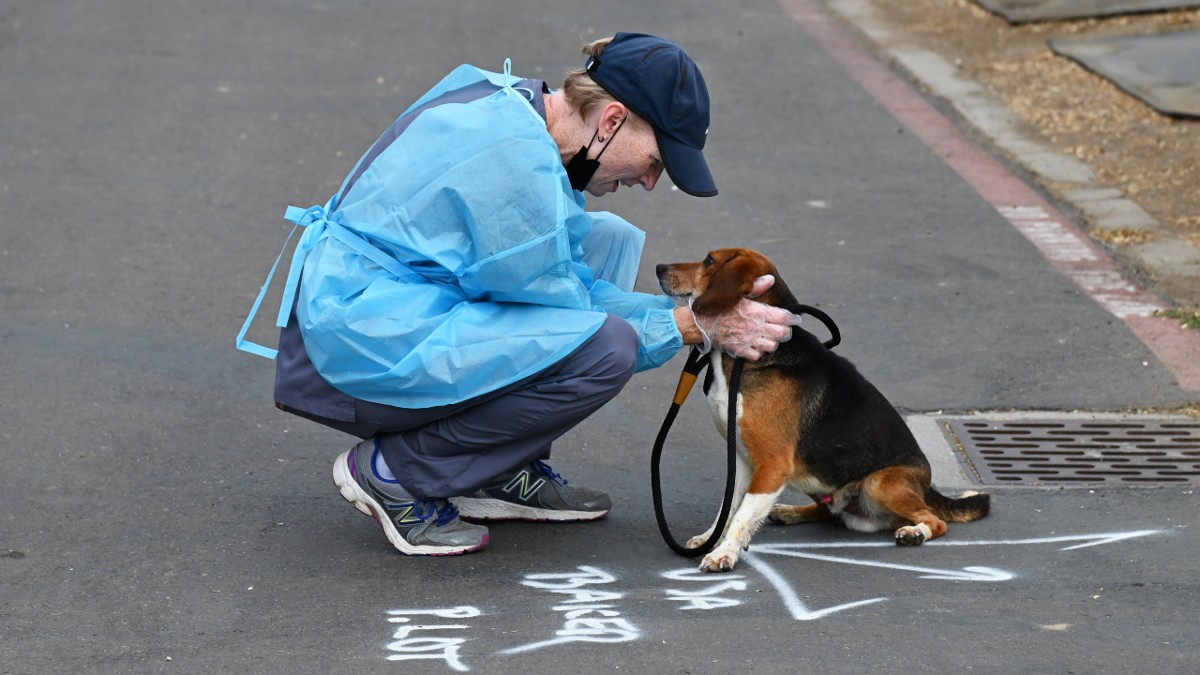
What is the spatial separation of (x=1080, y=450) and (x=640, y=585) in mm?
1856

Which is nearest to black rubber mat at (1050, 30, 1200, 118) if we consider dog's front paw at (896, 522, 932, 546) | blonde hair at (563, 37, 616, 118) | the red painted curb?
the red painted curb

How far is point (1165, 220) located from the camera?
7621 millimetres

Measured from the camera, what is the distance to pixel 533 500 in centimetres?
465

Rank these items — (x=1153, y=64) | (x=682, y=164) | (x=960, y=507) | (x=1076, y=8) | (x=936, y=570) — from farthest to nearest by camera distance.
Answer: (x=1076, y=8) < (x=1153, y=64) < (x=960, y=507) < (x=936, y=570) < (x=682, y=164)

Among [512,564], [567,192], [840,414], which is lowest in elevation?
[512,564]

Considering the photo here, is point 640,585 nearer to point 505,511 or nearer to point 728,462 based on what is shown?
point 728,462

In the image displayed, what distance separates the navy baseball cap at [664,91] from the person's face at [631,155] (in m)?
0.03

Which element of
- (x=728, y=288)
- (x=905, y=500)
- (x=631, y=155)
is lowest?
(x=905, y=500)

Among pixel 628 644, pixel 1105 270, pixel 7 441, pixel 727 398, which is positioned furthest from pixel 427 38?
pixel 628 644

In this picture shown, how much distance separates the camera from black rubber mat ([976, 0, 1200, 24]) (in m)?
11.5

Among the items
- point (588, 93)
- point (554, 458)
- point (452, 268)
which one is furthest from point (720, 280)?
point (554, 458)

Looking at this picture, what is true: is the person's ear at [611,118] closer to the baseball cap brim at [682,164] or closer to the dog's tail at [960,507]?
the baseball cap brim at [682,164]

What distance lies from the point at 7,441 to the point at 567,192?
2253 millimetres

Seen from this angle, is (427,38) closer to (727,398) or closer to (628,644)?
(727,398)
